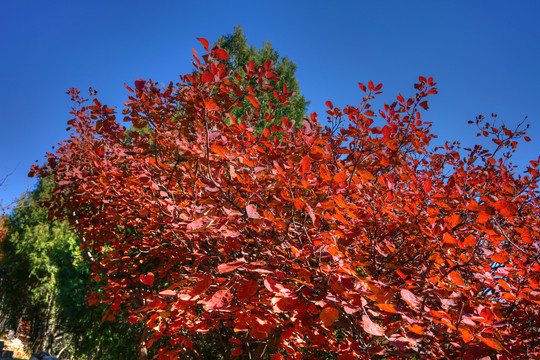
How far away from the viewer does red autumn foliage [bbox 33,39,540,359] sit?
1194 millimetres

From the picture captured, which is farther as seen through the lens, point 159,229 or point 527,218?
point 159,229

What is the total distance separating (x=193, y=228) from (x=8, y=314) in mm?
24555

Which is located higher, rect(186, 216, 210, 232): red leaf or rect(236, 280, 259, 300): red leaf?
rect(186, 216, 210, 232): red leaf

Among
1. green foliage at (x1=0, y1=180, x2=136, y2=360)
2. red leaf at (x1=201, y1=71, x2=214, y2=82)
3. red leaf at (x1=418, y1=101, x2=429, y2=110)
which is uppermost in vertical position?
red leaf at (x1=418, y1=101, x2=429, y2=110)

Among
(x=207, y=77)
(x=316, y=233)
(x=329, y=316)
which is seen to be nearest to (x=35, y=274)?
(x=316, y=233)

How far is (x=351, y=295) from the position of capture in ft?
3.88

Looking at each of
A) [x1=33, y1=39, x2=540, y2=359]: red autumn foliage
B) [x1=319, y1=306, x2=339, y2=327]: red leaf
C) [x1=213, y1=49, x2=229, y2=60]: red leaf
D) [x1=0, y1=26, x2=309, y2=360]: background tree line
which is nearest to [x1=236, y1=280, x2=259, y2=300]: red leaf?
[x1=33, y1=39, x2=540, y2=359]: red autumn foliage

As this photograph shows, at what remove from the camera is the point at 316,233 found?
1.85 meters

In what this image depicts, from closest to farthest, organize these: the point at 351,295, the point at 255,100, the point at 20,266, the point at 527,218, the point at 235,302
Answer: the point at 351,295, the point at 255,100, the point at 235,302, the point at 527,218, the point at 20,266

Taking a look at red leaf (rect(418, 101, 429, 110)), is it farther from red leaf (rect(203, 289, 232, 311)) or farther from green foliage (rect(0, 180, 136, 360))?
green foliage (rect(0, 180, 136, 360))

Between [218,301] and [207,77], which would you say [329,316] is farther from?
[207,77]

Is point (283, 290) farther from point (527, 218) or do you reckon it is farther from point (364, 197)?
point (527, 218)

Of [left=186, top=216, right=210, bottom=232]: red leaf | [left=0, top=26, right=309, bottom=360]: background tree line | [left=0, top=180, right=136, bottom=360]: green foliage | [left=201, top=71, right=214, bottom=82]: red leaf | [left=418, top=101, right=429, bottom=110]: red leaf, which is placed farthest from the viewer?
[left=0, top=180, right=136, bottom=360]: green foliage

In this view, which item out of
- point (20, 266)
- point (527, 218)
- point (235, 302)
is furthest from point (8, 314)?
point (527, 218)
